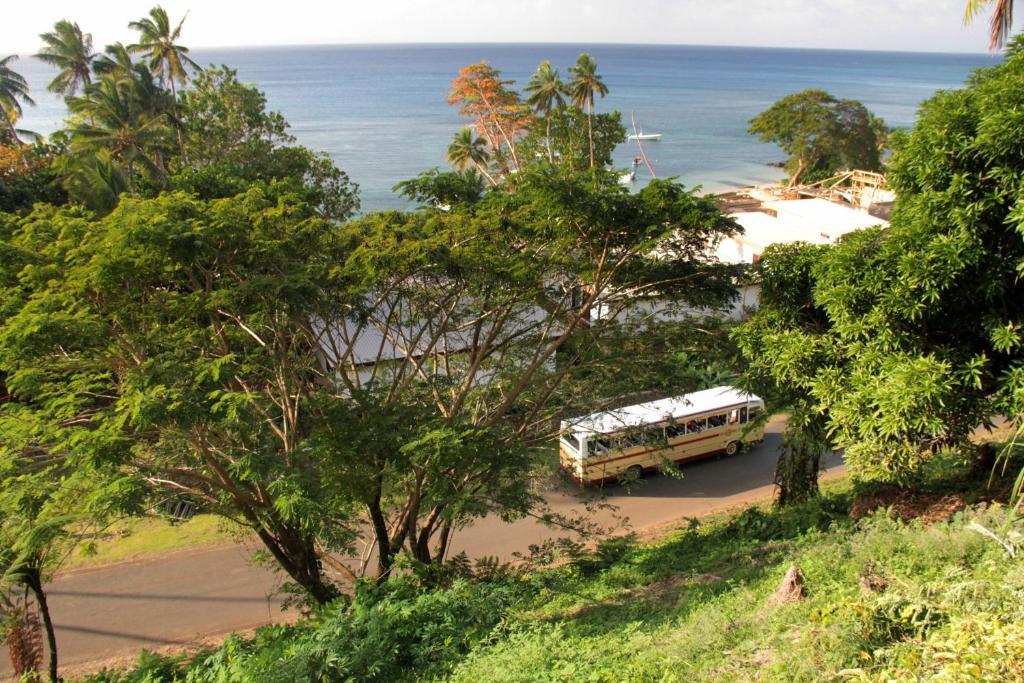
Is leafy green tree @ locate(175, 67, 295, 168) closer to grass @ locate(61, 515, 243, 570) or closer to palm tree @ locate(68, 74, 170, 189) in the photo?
palm tree @ locate(68, 74, 170, 189)

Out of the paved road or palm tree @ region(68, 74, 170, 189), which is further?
palm tree @ region(68, 74, 170, 189)

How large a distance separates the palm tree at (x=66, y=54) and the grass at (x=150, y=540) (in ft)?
71.4

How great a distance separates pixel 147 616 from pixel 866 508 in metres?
11.0

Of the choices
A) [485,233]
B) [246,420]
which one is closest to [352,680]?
[246,420]

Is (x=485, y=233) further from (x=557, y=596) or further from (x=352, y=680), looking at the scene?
(x=352, y=680)

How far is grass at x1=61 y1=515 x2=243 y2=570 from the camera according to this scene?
40.3 ft

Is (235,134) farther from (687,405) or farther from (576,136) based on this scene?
(687,405)

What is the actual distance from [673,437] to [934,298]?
8.28 metres

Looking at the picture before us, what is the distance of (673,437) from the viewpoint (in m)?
14.2

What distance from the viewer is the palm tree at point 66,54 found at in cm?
2700

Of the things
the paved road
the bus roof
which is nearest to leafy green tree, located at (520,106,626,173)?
the bus roof

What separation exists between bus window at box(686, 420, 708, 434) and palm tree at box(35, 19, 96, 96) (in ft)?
87.6

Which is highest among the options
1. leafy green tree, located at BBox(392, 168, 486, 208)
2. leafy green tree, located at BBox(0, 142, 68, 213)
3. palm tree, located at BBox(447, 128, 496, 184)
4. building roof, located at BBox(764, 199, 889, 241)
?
palm tree, located at BBox(447, 128, 496, 184)

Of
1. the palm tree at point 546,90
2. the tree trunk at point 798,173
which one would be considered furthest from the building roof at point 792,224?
the tree trunk at point 798,173
